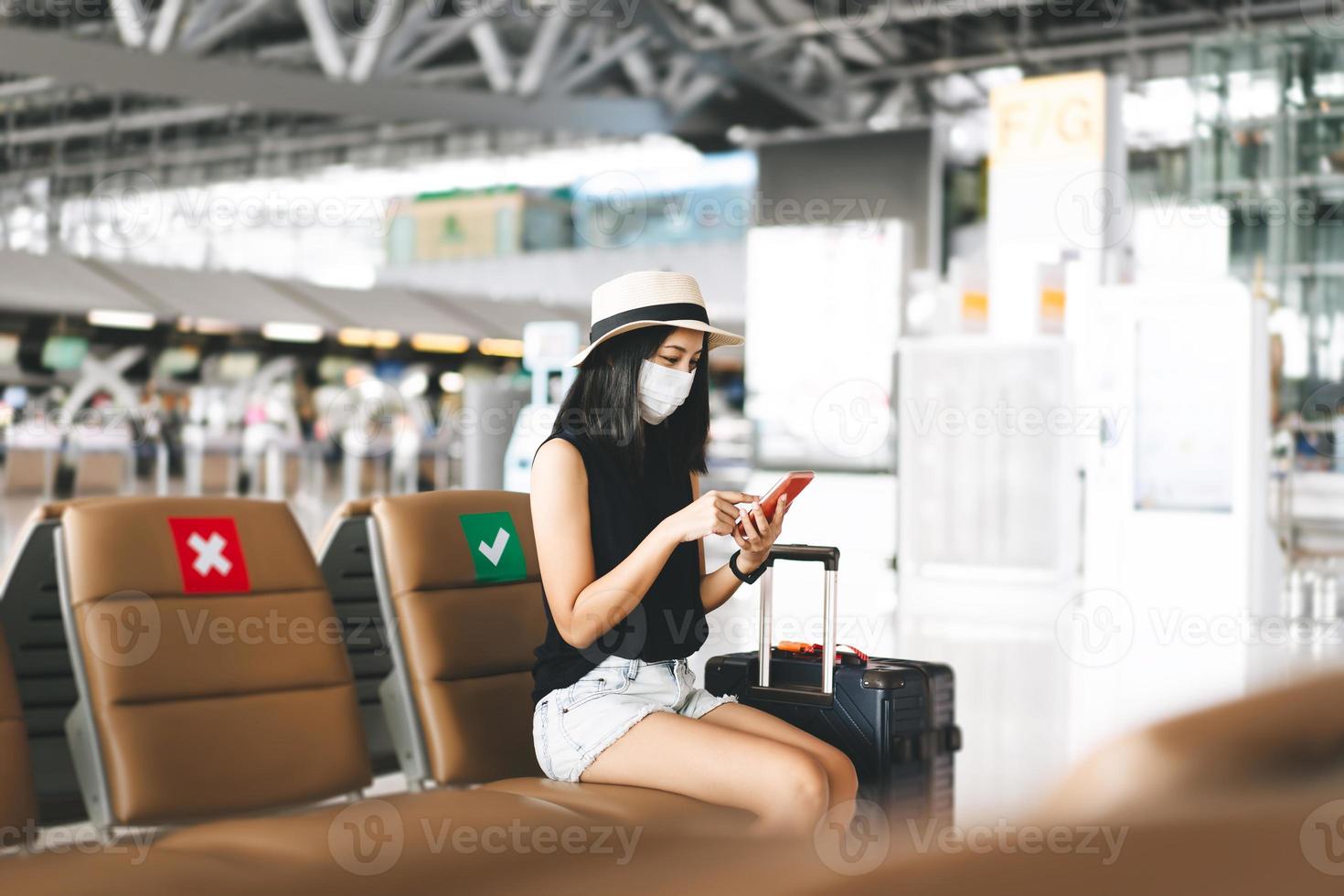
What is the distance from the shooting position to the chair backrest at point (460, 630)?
247 centimetres

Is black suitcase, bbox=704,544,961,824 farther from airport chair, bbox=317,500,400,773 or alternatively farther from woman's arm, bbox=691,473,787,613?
airport chair, bbox=317,500,400,773

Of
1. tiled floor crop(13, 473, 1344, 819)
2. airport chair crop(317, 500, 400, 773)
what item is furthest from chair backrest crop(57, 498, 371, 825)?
tiled floor crop(13, 473, 1344, 819)

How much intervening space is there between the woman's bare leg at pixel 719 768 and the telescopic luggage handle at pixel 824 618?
7.6 inches

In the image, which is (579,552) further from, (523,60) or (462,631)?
(523,60)

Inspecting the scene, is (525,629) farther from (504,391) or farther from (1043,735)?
(504,391)

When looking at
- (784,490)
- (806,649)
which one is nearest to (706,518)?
(784,490)

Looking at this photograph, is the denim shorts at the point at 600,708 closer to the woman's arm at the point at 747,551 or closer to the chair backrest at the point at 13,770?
the woman's arm at the point at 747,551

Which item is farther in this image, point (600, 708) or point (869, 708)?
point (869, 708)

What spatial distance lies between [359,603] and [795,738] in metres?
1.05

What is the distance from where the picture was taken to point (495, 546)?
2.70m

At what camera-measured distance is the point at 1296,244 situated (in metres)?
14.2

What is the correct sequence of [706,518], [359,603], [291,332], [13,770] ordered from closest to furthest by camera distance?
[13,770], [706,518], [359,603], [291,332]

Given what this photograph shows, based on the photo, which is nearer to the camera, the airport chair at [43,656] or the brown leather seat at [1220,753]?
the brown leather seat at [1220,753]

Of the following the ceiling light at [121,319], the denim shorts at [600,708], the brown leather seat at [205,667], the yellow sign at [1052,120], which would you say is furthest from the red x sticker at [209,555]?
the ceiling light at [121,319]
